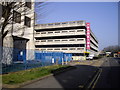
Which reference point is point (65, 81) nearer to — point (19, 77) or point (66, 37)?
point (19, 77)

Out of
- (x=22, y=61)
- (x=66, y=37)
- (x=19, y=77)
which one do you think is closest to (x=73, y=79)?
(x=19, y=77)

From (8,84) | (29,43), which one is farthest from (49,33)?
(8,84)

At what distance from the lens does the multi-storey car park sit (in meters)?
51.2

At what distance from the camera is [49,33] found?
184 feet

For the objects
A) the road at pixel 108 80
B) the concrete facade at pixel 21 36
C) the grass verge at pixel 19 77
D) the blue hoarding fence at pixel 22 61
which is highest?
the concrete facade at pixel 21 36

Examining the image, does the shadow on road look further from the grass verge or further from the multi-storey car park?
the multi-storey car park

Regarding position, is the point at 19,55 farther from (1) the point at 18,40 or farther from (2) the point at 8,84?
(1) the point at 18,40

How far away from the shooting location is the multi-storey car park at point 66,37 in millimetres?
51219

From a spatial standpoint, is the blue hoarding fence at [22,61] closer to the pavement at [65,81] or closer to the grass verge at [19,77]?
the grass verge at [19,77]

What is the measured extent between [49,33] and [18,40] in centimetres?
3145

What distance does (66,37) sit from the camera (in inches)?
2158

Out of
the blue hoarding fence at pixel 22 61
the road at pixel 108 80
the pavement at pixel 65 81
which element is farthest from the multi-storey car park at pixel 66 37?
the pavement at pixel 65 81

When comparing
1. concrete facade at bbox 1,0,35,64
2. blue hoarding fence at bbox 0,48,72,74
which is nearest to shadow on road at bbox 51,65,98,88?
blue hoarding fence at bbox 0,48,72,74

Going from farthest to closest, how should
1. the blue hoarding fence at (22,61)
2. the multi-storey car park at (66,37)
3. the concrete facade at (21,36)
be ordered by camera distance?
the multi-storey car park at (66,37), the concrete facade at (21,36), the blue hoarding fence at (22,61)
